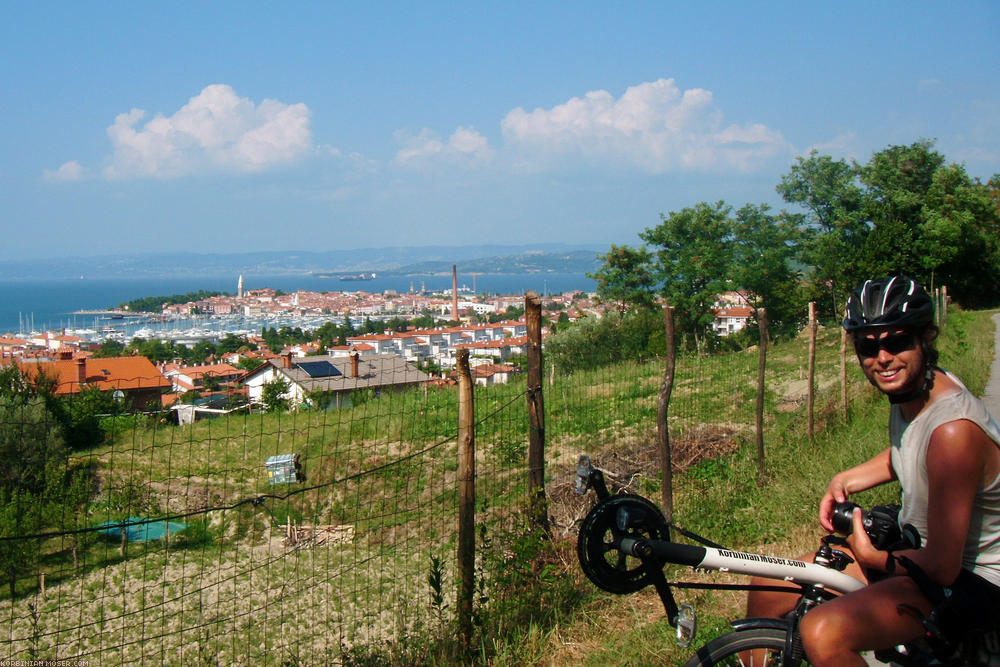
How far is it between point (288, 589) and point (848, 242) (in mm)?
42220

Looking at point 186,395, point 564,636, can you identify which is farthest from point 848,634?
point 186,395

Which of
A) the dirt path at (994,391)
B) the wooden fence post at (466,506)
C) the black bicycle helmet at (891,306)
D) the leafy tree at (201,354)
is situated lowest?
the leafy tree at (201,354)

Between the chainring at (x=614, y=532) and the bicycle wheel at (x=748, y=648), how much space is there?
1.19 feet

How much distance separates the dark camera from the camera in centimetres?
227

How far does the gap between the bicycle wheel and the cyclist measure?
7.7 inches

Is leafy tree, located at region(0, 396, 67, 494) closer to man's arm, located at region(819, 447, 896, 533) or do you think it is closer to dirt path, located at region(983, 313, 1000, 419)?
man's arm, located at region(819, 447, 896, 533)

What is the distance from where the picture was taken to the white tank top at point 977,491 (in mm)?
2076

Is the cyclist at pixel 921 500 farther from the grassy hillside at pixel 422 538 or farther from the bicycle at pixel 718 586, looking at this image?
the grassy hillside at pixel 422 538

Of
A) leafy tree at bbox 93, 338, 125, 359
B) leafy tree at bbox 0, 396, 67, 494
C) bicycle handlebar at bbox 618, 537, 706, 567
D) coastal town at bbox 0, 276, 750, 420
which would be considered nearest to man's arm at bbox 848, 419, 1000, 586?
bicycle handlebar at bbox 618, 537, 706, 567

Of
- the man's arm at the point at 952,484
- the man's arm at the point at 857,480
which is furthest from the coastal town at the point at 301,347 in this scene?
the man's arm at the point at 952,484

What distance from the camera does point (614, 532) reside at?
2.28m

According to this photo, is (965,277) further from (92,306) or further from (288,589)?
(92,306)

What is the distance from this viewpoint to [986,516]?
Answer: 2.11m

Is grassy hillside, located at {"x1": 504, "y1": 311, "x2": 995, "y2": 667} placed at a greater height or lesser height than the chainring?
lesser
